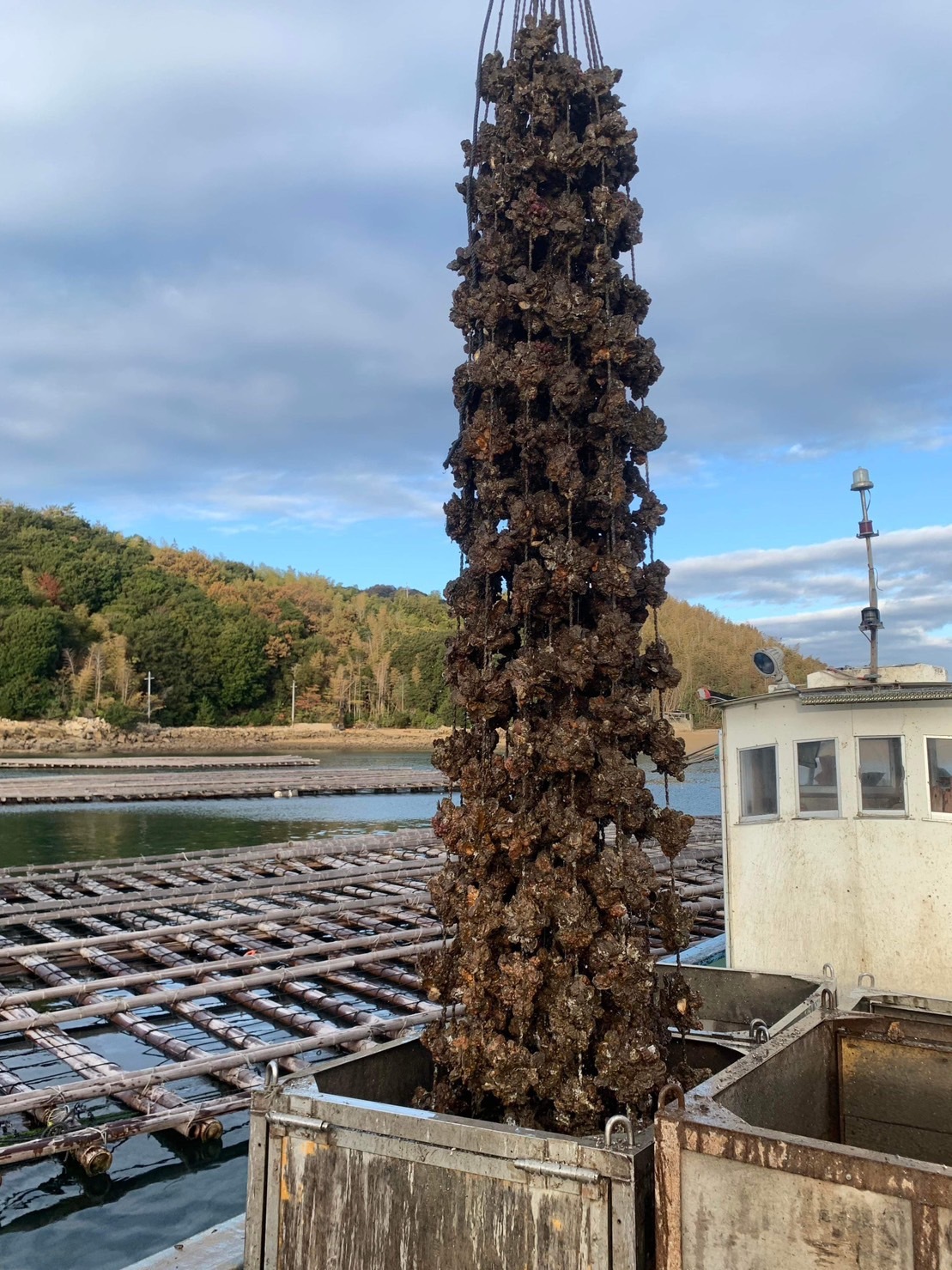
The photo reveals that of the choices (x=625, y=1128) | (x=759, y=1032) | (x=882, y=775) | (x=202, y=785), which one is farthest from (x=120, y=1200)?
(x=202, y=785)

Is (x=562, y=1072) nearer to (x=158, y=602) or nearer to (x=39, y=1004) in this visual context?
(x=39, y=1004)

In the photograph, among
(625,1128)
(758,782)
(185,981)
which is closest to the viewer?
(625,1128)

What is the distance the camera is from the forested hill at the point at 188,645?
99750 millimetres

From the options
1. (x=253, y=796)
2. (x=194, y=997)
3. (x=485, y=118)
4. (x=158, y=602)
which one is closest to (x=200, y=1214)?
(x=194, y=997)

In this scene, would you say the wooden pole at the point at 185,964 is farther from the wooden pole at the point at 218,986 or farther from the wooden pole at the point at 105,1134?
the wooden pole at the point at 105,1134

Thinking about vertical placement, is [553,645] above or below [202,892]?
above

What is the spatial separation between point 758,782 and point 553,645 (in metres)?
5.34

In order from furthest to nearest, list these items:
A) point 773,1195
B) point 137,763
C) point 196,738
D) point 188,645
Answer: point 188,645
point 196,738
point 137,763
point 773,1195

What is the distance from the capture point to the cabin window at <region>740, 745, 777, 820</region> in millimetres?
9000

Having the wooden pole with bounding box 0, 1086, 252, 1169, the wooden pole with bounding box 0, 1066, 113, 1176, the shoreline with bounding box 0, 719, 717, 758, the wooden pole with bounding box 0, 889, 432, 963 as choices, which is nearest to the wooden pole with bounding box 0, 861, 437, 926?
the wooden pole with bounding box 0, 889, 432, 963

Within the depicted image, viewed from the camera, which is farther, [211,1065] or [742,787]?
[211,1065]

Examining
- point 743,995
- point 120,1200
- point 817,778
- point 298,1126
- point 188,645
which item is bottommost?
point 120,1200

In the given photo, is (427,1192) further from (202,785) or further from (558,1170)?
(202,785)

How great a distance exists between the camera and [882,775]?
329 inches
